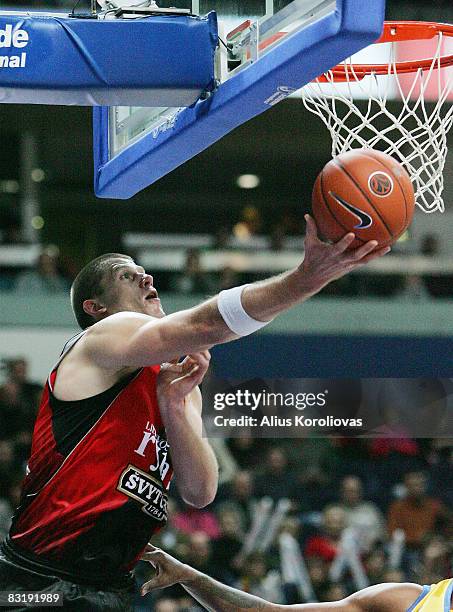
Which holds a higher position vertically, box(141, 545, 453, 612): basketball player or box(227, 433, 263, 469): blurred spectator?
box(141, 545, 453, 612): basketball player

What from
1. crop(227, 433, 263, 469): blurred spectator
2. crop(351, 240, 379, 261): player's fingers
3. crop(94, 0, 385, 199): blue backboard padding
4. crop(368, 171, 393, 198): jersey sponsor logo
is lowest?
crop(227, 433, 263, 469): blurred spectator

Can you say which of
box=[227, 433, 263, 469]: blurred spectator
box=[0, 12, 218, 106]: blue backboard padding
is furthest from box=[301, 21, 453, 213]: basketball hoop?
box=[227, 433, 263, 469]: blurred spectator

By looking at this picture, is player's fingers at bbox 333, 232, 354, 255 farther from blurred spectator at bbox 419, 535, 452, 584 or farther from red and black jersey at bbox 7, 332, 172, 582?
blurred spectator at bbox 419, 535, 452, 584

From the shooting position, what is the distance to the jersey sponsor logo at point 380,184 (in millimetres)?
2342

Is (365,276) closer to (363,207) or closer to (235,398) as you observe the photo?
(235,398)

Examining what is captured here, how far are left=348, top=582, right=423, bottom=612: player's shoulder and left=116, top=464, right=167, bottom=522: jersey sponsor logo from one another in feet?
2.54

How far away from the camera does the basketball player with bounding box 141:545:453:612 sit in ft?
10.8

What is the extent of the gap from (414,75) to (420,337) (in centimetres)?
501

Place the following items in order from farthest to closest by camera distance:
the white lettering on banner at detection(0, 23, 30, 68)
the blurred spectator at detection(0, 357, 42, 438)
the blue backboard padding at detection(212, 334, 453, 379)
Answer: the blue backboard padding at detection(212, 334, 453, 379) → the blurred spectator at detection(0, 357, 42, 438) → the white lettering on banner at detection(0, 23, 30, 68)

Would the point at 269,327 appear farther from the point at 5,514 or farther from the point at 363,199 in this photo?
the point at 363,199

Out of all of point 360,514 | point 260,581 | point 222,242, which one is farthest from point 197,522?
point 222,242

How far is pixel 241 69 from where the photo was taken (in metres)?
2.87

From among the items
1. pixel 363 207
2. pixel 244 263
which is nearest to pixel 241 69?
pixel 363 207

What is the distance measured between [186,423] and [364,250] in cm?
100
